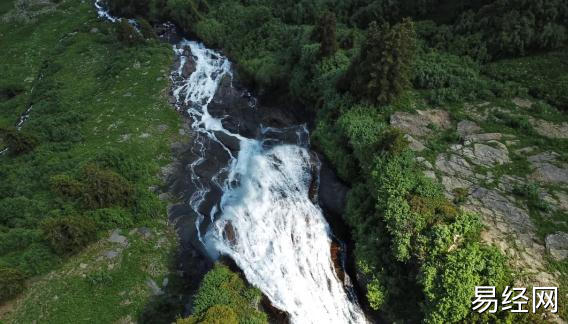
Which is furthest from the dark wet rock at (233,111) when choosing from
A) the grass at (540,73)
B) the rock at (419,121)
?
the grass at (540,73)

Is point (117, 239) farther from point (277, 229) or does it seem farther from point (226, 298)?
point (277, 229)

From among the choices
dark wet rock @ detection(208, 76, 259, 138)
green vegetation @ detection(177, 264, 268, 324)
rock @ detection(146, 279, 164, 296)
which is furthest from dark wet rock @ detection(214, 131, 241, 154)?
green vegetation @ detection(177, 264, 268, 324)

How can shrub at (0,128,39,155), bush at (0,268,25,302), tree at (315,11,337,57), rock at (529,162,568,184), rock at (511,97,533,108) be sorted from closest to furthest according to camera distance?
1. bush at (0,268,25,302)
2. rock at (529,162,568,184)
3. rock at (511,97,533,108)
4. shrub at (0,128,39,155)
5. tree at (315,11,337,57)

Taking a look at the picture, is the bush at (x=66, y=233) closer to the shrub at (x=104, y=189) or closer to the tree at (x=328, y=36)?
the shrub at (x=104, y=189)

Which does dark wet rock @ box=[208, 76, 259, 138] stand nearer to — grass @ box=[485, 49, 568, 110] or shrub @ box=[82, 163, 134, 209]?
shrub @ box=[82, 163, 134, 209]

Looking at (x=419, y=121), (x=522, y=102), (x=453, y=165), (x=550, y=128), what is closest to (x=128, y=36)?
(x=419, y=121)

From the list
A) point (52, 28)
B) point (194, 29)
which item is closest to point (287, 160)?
point (194, 29)
